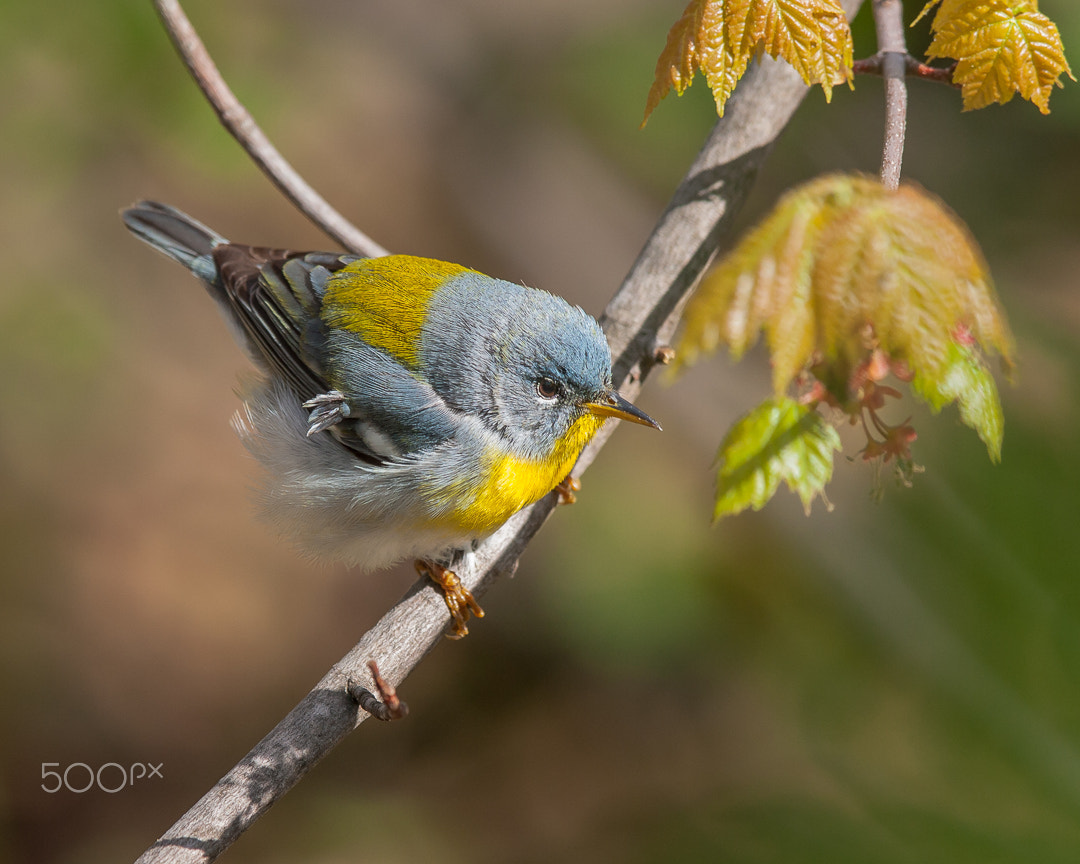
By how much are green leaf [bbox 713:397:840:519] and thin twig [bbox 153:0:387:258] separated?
4.62 feet

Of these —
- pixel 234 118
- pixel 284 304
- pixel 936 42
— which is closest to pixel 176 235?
pixel 284 304

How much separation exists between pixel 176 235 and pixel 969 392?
9.13 ft

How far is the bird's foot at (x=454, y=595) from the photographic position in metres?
2.10

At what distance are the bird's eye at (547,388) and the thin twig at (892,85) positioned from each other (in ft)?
3.25

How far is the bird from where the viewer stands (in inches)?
90.5

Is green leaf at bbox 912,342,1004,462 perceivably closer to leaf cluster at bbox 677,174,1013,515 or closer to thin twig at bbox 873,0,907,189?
leaf cluster at bbox 677,174,1013,515

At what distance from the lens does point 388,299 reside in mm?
2555

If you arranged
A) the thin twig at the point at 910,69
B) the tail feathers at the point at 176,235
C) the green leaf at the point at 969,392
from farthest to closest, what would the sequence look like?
the tail feathers at the point at 176,235, the thin twig at the point at 910,69, the green leaf at the point at 969,392

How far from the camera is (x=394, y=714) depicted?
164 cm

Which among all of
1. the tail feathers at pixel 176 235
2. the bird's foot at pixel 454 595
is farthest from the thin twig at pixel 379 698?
the tail feathers at pixel 176 235

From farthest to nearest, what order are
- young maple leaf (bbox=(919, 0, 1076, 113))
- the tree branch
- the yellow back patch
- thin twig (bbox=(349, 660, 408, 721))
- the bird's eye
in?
the yellow back patch, the bird's eye, the tree branch, thin twig (bbox=(349, 660, 408, 721)), young maple leaf (bbox=(919, 0, 1076, 113))

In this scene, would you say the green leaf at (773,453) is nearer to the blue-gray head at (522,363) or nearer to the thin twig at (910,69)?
the blue-gray head at (522,363)

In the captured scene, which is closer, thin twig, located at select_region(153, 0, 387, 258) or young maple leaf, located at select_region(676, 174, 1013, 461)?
young maple leaf, located at select_region(676, 174, 1013, 461)

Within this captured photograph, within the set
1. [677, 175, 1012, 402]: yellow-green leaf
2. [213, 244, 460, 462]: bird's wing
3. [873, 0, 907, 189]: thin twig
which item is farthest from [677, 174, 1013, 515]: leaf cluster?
A: [213, 244, 460, 462]: bird's wing
